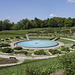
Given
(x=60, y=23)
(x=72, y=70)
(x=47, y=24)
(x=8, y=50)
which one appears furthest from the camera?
(x=47, y=24)

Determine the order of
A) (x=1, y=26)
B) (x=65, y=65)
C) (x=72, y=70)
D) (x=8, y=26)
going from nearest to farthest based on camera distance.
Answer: (x=72, y=70), (x=65, y=65), (x=1, y=26), (x=8, y=26)

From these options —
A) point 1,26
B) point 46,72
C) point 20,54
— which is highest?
point 1,26

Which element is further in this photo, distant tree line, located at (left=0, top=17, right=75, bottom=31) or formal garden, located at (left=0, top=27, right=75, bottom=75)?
distant tree line, located at (left=0, top=17, right=75, bottom=31)

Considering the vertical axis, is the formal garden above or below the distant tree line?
below

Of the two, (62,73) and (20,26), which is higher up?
(20,26)

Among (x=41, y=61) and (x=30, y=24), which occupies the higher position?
(x=30, y=24)

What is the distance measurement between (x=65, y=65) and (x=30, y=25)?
90164mm

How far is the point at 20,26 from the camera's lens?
94.4 m

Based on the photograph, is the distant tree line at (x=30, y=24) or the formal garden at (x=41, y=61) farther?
the distant tree line at (x=30, y=24)

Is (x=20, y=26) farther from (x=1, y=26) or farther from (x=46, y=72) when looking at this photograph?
(x=46, y=72)

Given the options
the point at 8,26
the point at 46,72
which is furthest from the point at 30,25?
the point at 46,72

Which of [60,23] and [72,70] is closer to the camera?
[72,70]

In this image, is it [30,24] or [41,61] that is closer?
[41,61]

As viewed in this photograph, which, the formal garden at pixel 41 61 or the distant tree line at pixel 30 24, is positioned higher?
the distant tree line at pixel 30 24
